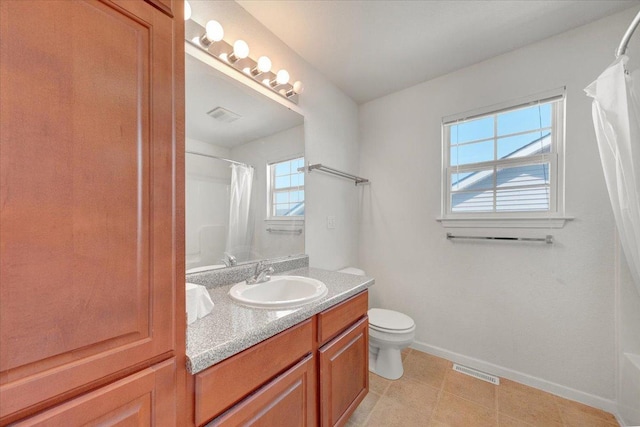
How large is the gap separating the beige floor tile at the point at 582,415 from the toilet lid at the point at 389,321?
971mm

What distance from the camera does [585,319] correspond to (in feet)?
5.28

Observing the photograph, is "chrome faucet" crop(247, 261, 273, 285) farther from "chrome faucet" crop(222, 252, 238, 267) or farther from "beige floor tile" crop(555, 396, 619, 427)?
"beige floor tile" crop(555, 396, 619, 427)

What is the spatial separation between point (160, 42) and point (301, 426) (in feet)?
4.72

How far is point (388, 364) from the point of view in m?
1.88

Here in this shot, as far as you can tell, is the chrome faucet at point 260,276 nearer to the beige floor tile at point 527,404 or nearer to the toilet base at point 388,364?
the toilet base at point 388,364

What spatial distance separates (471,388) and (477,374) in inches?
8.0

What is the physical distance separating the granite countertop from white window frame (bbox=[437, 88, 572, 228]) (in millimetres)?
1335

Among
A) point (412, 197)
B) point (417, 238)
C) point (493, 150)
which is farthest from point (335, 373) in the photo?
point (493, 150)

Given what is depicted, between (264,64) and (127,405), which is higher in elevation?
(264,64)

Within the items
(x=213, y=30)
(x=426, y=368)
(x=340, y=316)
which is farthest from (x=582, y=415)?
(x=213, y=30)

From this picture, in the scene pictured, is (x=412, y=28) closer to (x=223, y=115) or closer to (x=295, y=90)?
(x=295, y=90)

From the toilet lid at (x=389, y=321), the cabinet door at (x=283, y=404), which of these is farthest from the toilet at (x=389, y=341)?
the cabinet door at (x=283, y=404)

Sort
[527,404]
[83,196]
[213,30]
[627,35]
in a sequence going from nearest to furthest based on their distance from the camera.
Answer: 1. [83,196]
2. [627,35]
3. [213,30]
4. [527,404]

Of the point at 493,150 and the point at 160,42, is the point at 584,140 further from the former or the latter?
the point at 160,42
